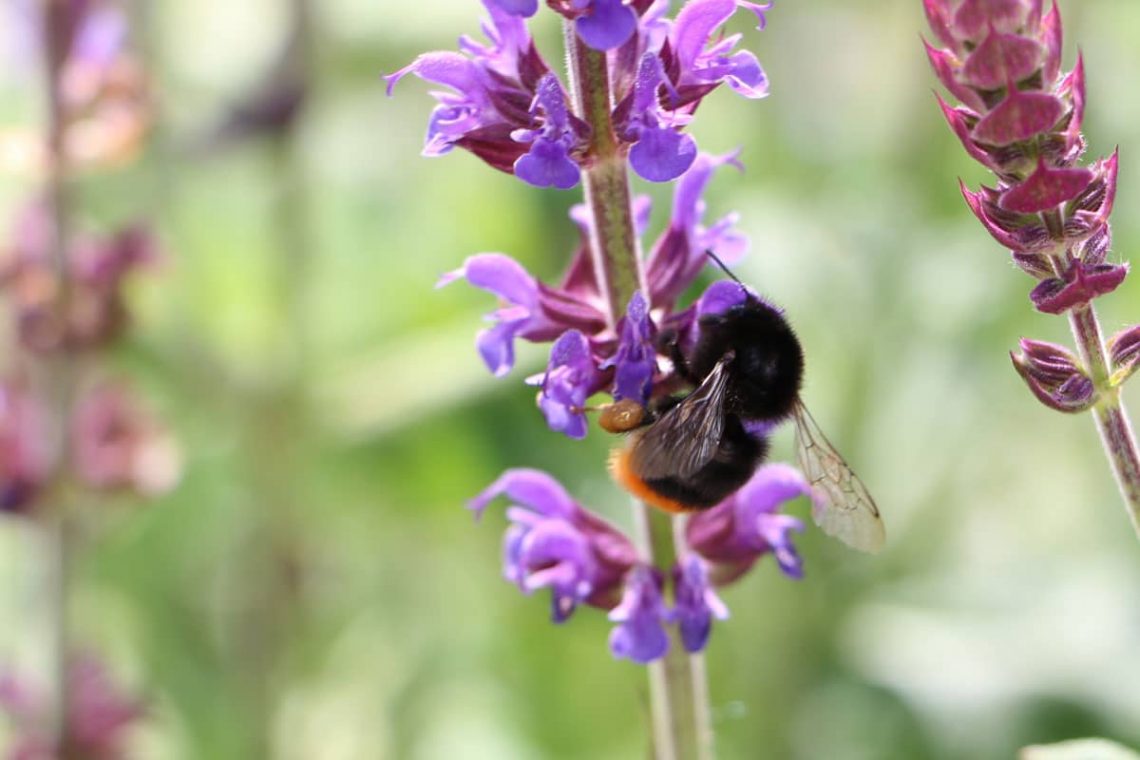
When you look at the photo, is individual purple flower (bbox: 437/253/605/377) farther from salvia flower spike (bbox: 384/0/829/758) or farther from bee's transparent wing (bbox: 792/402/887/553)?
bee's transparent wing (bbox: 792/402/887/553)

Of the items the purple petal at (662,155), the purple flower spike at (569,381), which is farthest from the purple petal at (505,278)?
the purple petal at (662,155)

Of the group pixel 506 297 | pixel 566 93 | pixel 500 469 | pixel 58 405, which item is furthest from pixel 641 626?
pixel 500 469

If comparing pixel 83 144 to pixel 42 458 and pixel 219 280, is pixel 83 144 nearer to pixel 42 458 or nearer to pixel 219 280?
pixel 42 458

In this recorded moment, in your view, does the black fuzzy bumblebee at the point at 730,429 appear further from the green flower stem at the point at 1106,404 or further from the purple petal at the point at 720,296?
the green flower stem at the point at 1106,404

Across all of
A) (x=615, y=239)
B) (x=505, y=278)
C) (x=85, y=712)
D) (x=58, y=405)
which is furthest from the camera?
(x=85, y=712)

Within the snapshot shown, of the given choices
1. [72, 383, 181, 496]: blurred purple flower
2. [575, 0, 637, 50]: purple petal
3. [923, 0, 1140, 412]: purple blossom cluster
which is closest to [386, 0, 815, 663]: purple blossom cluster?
[575, 0, 637, 50]: purple petal

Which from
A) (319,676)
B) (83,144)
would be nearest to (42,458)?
(83,144)

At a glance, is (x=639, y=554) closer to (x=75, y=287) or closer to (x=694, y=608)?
(x=694, y=608)
